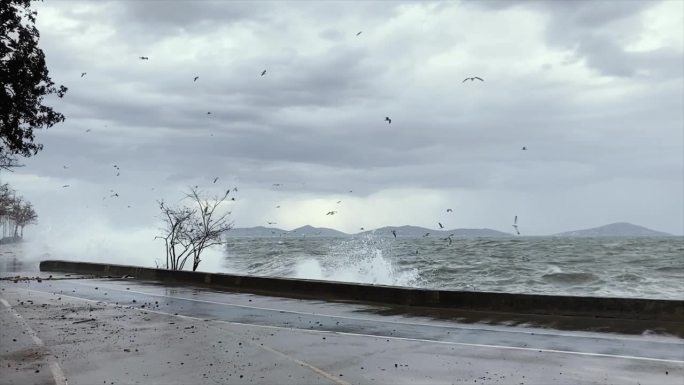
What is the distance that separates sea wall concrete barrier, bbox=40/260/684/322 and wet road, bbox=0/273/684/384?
136 centimetres

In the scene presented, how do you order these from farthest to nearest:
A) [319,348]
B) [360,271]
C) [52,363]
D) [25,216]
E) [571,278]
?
[25,216], [360,271], [571,278], [319,348], [52,363]

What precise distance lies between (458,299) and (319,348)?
5.63m

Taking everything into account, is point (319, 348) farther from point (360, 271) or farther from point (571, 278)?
point (360, 271)

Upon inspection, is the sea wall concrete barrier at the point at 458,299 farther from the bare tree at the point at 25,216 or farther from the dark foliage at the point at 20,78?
the bare tree at the point at 25,216

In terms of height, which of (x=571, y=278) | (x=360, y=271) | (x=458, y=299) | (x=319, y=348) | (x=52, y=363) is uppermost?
(x=360, y=271)

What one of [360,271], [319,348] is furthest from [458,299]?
[360,271]

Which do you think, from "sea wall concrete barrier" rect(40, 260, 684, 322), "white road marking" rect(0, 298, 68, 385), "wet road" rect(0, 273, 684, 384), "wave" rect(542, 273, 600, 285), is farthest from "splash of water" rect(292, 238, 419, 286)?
"white road marking" rect(0, 298, 68, 385)

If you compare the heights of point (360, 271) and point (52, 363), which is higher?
point (360, 271)

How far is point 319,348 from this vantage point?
914 cm

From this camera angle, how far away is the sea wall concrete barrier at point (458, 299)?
1166 cm

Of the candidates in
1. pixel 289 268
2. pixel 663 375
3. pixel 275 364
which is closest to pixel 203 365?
pixel 275 364

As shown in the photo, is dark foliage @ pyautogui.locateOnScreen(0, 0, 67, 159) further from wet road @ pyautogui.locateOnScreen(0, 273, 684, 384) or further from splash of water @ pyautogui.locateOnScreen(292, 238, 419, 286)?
splash of water @ pyautogui.locateOnScreen(292, 238, 419, 286)

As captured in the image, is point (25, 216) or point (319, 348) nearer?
point (319, 348)

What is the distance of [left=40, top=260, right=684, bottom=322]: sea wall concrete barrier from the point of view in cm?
1166
